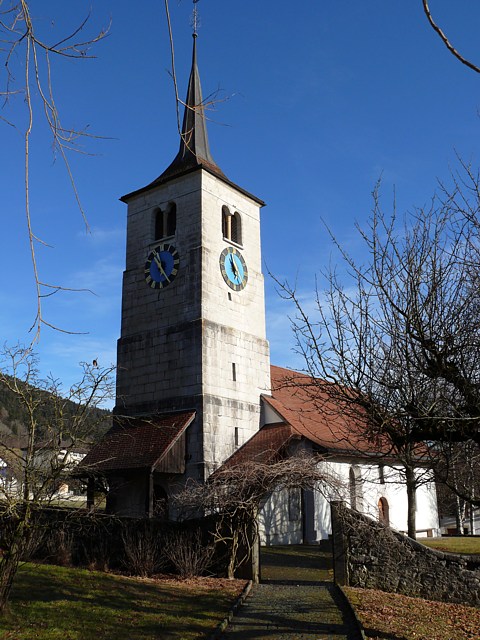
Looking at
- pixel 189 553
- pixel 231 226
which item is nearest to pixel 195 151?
pixel 231 226

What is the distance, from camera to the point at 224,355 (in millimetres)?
25250

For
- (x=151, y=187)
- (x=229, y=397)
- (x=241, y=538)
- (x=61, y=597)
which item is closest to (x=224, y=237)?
(x=151, y=187)

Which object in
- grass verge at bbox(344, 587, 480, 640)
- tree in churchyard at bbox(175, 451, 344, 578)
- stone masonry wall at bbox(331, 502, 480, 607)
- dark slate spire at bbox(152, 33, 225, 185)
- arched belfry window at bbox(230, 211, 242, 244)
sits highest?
dark slate spire at bbox(152, 33, 225, 185)

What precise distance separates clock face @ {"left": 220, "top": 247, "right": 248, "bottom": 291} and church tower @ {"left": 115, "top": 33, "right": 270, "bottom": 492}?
5cm

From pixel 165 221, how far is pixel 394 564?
19.1 meters

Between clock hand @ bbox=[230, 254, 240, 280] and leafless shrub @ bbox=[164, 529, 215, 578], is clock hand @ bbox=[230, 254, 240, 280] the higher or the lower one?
the higher one

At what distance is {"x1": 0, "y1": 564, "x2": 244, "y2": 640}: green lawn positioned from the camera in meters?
9.52

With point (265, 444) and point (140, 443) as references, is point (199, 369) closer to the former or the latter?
point (140, 443)

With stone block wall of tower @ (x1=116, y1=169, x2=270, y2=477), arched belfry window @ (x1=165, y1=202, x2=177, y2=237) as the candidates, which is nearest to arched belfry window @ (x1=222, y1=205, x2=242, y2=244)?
stone block wall of tower @ (x1=116, y1=169, x2=270, y2=477)

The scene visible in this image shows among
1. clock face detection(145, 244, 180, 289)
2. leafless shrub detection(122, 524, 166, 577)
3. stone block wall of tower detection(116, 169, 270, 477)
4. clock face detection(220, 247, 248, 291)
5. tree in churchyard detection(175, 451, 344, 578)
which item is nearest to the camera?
tree in churchyard detection(175, 451, 344, 578)

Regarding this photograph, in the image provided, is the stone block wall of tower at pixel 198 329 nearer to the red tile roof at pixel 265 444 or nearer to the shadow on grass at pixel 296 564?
the red tile roof at pixel 265 444

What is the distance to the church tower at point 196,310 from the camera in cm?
2434

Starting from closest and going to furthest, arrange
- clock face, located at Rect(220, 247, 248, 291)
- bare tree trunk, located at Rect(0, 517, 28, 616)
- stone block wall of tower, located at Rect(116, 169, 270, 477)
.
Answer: bare tree trunk, located at Rect(0, 517, 28, 616), stone block wall of tower, located at Rect(116, 169, 270, 477), clock face, located at Rect(220, 247, 248, 291)

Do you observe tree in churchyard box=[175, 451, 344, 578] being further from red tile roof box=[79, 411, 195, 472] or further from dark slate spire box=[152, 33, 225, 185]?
dark slate spire box=[152, 33, 225, 185]
